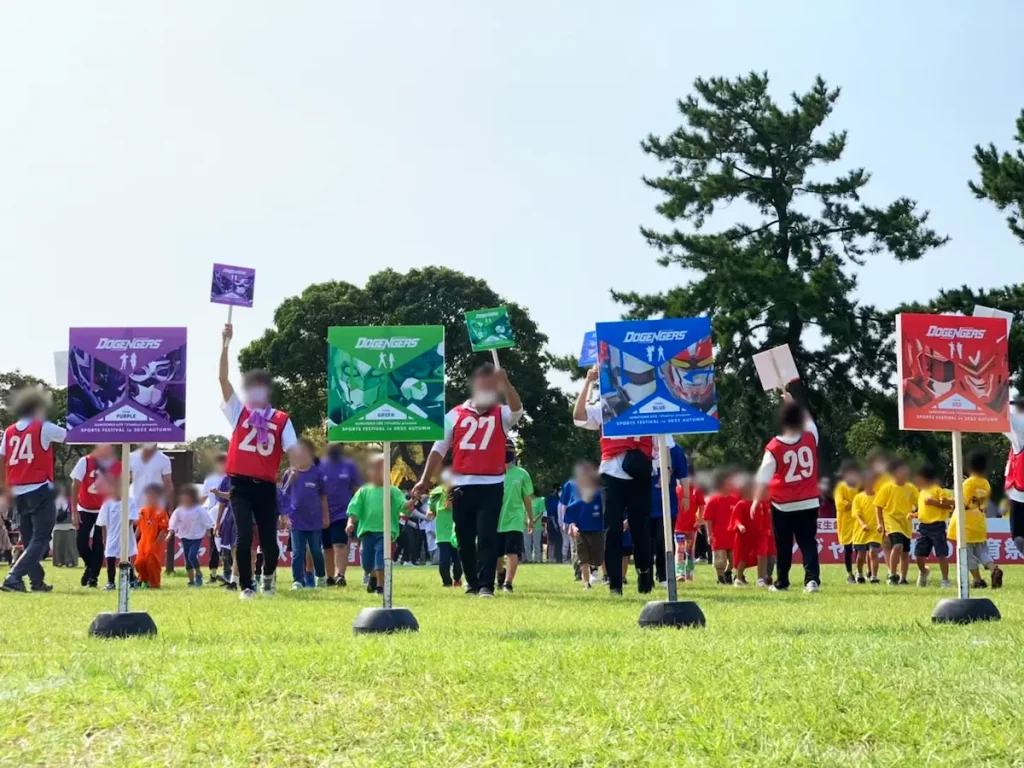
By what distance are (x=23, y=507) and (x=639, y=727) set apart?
37.9ft

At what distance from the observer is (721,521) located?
18078 millimetres

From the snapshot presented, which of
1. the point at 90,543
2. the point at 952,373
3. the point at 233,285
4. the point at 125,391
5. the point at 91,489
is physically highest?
the point at 233,285

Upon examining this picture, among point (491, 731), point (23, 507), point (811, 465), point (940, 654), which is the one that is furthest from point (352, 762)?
point (23, 507)

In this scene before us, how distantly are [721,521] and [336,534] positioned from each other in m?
5.23

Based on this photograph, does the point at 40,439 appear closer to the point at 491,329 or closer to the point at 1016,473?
the point at 491,329

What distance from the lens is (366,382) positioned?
27.7ft

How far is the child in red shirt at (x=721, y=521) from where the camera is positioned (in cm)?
1767

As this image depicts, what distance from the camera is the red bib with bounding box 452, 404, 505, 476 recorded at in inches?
488

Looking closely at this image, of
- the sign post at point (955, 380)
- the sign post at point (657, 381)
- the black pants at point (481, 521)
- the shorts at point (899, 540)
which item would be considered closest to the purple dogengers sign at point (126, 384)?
the sign post at point (657, 381)

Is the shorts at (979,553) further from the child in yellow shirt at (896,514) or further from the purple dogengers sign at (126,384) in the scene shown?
the purple dogengers sign at (126,384)

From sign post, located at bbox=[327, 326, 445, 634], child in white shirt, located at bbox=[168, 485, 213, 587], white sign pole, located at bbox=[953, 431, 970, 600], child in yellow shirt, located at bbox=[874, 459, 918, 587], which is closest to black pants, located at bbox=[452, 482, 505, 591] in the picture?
→ sign post, located at bbox=[327, 326, 445, 634]

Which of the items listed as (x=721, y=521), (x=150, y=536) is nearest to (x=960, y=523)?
(x=721, y=521)

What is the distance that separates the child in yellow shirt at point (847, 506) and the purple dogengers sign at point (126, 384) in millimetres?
12353

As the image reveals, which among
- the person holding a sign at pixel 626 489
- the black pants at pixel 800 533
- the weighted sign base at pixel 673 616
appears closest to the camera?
the weighted sign base at pixel 673 616
